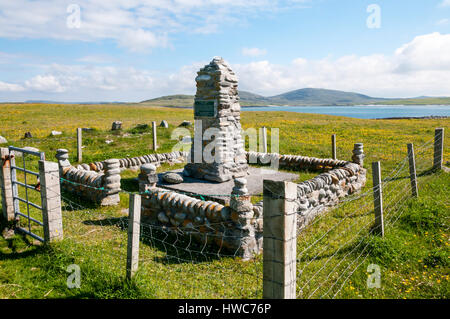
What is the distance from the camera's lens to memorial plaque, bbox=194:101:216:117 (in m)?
10.6

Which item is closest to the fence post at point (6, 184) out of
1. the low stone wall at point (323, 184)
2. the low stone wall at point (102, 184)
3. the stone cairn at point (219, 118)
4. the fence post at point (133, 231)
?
the low stone wall at point (102, 184)

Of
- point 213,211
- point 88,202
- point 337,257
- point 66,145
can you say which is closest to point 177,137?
point 66,145

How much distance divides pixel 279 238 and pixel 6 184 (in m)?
6.23

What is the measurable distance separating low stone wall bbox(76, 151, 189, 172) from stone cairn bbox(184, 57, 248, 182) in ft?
10.8

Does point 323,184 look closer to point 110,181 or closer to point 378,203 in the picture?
point 378,203

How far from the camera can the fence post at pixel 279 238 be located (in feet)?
9.81

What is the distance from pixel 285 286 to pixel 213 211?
3506 mm

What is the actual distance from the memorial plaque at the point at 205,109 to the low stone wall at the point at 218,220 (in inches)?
159

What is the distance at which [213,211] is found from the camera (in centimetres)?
643

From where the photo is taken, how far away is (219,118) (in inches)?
415

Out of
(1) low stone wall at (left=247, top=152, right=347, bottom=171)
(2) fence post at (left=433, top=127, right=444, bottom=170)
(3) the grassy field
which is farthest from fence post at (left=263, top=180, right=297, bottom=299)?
(2) fence post at (left=433, top=127, right=444, bottom=170)

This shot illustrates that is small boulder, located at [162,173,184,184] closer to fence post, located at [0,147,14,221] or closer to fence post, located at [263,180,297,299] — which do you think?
fence post, located at [0,147,14,221]

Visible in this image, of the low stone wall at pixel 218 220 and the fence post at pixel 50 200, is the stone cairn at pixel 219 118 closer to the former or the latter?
the low stone wall at pixel 218 220

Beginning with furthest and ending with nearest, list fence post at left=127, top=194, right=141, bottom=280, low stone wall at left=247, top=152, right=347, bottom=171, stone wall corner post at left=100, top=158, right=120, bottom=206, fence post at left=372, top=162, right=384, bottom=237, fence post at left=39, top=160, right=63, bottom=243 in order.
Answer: low stone wall at left=247, top=152, right=347, bottom=171
stone wall corner post at left=100, top=158, right=120, bottom=206
fence post at left=372, top=162, right=384, bottom=237
fence post at left=39, top=160, right=63, bottom=243
fence post at left=127, top=194, right=141, bottom=280
